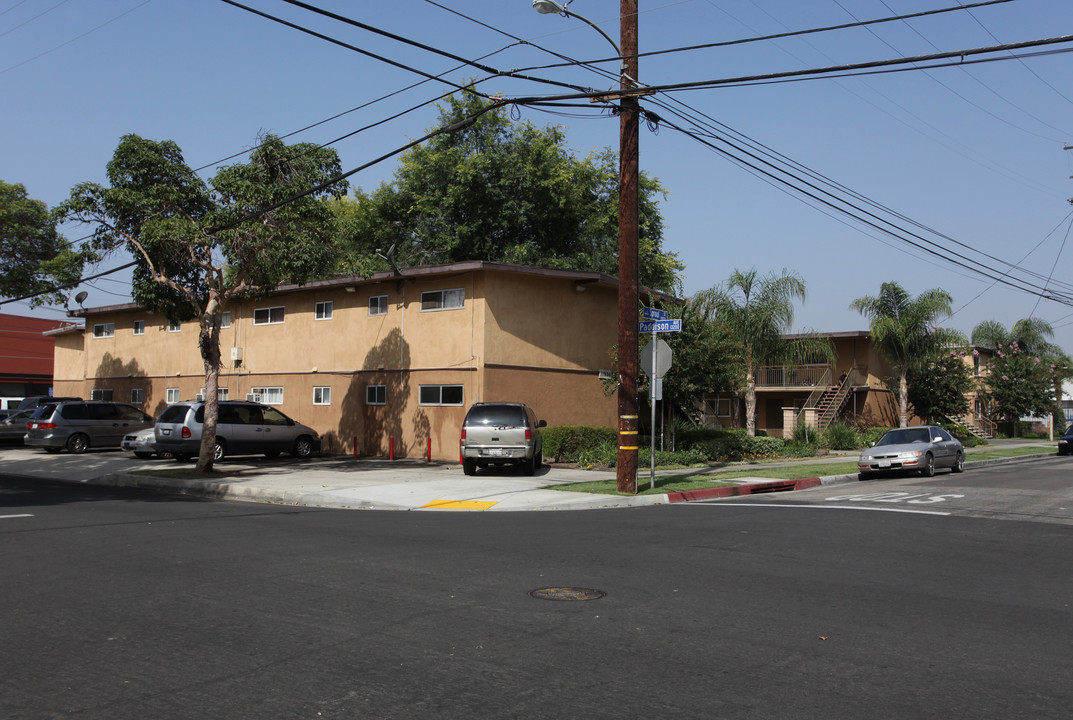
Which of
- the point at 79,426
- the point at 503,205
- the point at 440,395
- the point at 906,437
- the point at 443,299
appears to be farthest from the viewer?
the point at 503,205

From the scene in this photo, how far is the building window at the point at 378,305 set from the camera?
27688 mm

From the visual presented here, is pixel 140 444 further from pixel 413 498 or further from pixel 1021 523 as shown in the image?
pixel 1021 523

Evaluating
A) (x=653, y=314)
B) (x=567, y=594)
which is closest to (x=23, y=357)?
(x=653, y=314)

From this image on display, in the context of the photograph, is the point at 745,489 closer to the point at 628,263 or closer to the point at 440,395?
the point at 628,263

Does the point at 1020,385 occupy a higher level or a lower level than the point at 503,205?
lower

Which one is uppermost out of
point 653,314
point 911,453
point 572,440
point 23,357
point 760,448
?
point 23,357

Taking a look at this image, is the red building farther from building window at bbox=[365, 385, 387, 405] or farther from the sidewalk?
building window at bbox=[365, 385, 387, 405]

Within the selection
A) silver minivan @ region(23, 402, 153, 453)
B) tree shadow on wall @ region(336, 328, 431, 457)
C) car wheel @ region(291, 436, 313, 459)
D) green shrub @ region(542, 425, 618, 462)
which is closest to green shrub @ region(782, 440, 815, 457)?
green shrub @ region(542, 425, 618, 462)

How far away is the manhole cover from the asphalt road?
14 centimetres

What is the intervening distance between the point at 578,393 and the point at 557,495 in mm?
10782

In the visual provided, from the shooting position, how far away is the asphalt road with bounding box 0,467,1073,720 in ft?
15.4

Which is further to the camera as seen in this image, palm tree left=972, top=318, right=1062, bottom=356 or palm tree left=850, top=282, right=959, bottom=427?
palm tree left=972, top=318, right=1062, bottom=356

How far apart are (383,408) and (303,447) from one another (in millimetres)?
2765

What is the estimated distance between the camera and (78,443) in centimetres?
2892
